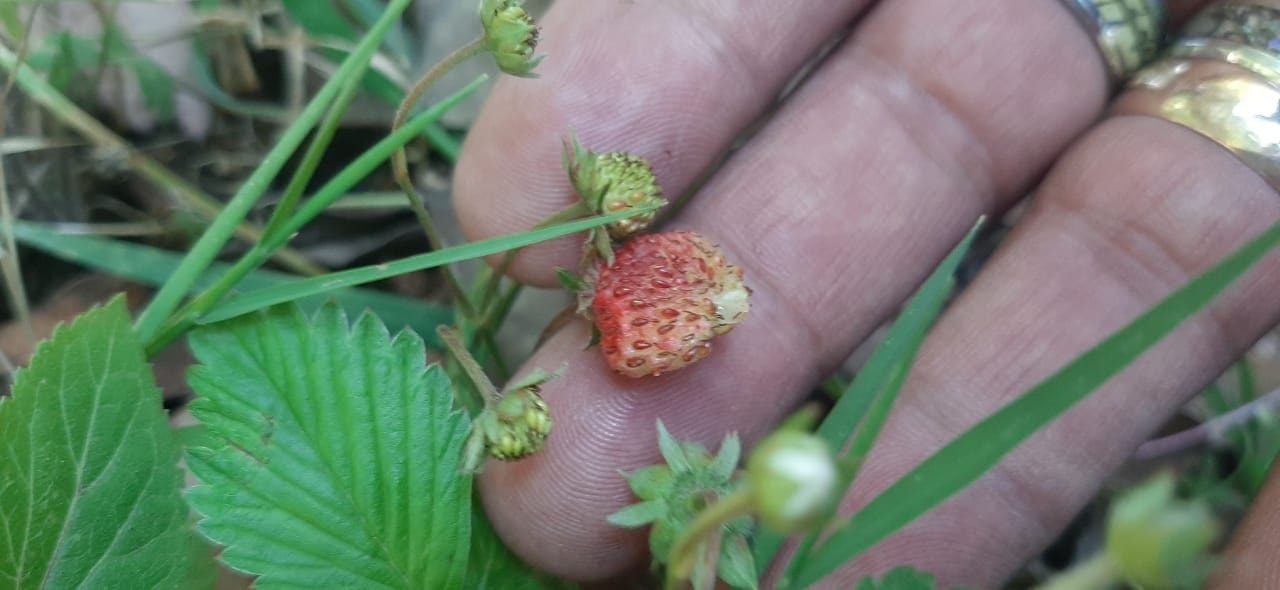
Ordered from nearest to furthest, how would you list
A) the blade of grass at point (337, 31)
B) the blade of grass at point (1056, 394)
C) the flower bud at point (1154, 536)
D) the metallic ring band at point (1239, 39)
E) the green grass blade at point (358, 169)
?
A: the flower bud at point (1154, 536) → the blade of grass at point (1056, 394) → the green grass blade at point (358, 169) → the metallic ring band at point (1239, 39) → the blade of grass at point (337, 31)

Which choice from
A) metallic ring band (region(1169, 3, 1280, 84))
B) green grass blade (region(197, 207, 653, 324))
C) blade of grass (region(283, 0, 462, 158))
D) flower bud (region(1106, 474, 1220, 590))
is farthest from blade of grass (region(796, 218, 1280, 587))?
blade of grass (region(283, 0, 462, 158))

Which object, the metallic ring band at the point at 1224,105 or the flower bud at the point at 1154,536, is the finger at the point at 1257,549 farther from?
the flower bud at the point at 1154,536

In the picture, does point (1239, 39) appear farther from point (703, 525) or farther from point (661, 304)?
point (703, 525)

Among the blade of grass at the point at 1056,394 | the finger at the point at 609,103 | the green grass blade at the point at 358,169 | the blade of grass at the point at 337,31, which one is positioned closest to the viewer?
the blade of grass at the point at 1056,394

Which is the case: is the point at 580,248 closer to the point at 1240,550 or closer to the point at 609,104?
the point at 609,104

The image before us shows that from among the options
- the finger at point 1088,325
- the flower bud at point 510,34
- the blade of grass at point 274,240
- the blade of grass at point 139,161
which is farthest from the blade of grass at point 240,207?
the finger at point 1088,325

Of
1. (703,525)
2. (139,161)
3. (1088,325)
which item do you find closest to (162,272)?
(139,161)
